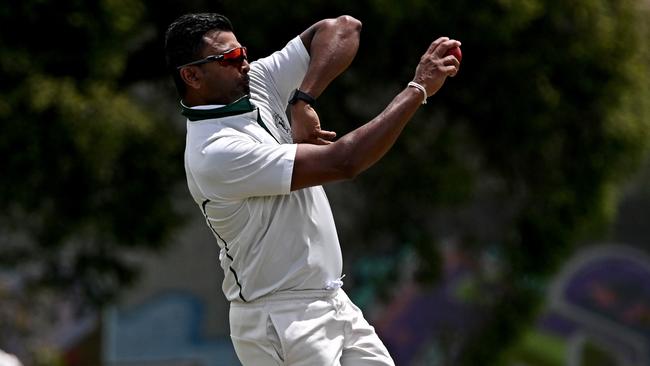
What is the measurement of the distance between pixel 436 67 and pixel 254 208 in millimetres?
884

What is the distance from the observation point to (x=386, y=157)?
11.1 metres

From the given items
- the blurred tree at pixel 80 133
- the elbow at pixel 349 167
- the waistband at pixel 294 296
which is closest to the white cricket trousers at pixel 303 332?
the waistband at pixel 294 296

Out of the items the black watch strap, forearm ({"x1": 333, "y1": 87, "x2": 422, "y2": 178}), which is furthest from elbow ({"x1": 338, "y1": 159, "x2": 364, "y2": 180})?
the black watch strap

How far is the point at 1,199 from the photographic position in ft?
32.5

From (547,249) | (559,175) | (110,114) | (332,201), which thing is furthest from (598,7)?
(110,114)

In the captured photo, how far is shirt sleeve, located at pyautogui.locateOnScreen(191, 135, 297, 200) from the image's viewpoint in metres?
4.56

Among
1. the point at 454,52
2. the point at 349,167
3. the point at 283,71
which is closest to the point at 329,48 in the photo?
the point at 283,71

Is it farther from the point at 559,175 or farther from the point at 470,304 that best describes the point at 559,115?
the point at 470,304

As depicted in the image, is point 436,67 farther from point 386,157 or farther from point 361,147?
point 386,157

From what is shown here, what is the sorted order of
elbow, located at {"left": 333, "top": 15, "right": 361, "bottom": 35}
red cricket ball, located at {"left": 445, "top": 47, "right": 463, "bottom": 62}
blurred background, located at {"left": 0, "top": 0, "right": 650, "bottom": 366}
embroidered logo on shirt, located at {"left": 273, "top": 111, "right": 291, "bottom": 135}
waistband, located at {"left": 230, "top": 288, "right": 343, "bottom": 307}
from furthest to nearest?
blurred background, located at {"left": 0, "top": 0, "right": 650, "bottom": 366} < elbow, located at {"left": 333, "top": 15, "right": 361, "bottom": 35} < embroidered logo on shirt, located at {"left": 273, "top": 111, "right": 291, "bottom": 135} < waistband, located at {"left": 230, "top": 288, "right": 343, "bottom": 307} < red cricket ball, located at {"left": 445, "top": 47, "right": 463, "bottom": 62}

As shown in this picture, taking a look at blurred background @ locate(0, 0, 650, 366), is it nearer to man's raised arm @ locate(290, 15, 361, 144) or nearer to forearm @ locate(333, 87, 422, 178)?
man's raised arm @ locate(290, 15, 361, 144)

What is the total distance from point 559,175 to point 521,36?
4.66ft

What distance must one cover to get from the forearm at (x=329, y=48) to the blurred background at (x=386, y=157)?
449 centimetres

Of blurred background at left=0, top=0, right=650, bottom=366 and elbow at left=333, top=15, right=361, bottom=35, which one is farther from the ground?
elbow at left=333, top=15, right=361, bottom=35
